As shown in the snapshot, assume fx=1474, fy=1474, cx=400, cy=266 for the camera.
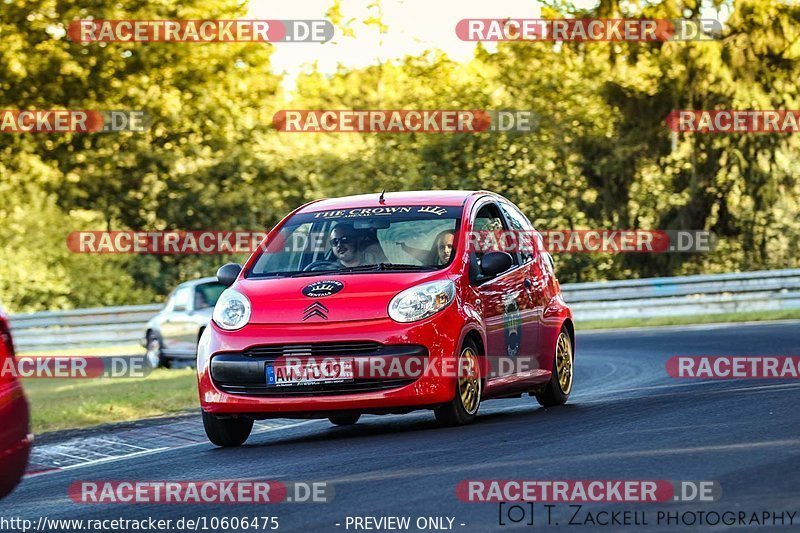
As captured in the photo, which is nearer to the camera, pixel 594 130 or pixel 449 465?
pixel 449 465

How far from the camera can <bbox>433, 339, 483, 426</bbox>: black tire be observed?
1035cm

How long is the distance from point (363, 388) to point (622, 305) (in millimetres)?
21259

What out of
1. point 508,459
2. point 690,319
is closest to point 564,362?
point 508,459

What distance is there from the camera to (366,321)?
10.1m

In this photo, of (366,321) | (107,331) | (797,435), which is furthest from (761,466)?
(107,331)

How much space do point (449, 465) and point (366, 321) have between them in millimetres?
2038

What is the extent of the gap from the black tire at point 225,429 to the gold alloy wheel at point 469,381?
60.8 inches

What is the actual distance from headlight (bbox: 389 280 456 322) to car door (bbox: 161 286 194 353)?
13398 mm

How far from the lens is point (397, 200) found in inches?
460

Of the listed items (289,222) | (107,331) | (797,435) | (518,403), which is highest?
(289,222)

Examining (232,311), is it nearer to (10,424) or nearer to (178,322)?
(10,424)

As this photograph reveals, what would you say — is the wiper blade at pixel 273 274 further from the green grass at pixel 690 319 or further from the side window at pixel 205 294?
the green grass at pixel 690 319

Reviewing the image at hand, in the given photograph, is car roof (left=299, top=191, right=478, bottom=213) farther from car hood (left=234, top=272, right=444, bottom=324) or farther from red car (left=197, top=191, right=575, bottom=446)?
car hood (left=234, top=272, right=444, bottom=324)

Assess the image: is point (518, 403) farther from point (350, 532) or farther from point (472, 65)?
point (472, 65)
